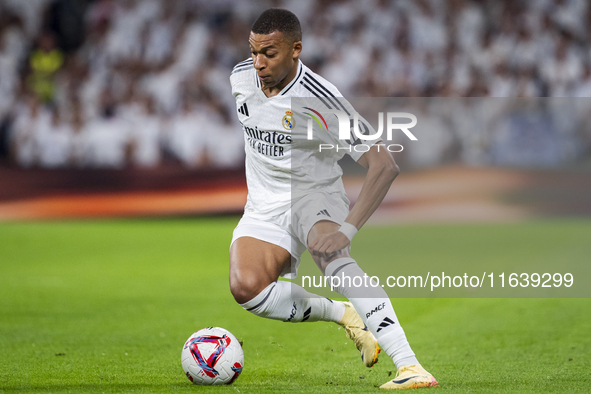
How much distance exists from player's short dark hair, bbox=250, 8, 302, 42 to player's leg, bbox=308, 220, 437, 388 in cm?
118

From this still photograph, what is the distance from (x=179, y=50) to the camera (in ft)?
50.4

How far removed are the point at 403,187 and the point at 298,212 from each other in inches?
334

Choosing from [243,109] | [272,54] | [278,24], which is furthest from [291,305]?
[278,24]

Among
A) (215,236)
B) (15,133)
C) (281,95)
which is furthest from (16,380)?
(15,133)

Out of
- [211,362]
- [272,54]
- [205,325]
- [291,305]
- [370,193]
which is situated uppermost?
[272,54]

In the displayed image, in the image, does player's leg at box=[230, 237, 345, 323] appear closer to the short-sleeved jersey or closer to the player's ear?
the short-sleeved jersey

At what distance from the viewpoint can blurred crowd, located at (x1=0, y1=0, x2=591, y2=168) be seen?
13.9 m

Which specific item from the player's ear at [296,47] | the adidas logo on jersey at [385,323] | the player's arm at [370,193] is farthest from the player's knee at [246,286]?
the player's ear at [296,47]

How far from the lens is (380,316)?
383 cm

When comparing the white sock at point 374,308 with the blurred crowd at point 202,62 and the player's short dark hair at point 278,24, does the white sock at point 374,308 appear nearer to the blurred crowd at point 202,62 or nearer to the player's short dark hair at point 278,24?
the player's short dark hair at point 278,24

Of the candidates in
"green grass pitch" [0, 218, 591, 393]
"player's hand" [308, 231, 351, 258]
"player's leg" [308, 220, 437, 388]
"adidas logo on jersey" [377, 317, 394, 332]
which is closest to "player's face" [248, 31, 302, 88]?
"player's hand" [308, 231, 351, 258]

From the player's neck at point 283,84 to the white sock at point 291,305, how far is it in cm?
106

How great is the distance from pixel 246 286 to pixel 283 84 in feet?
3.70

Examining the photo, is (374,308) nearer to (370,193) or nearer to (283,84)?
(370,193)
